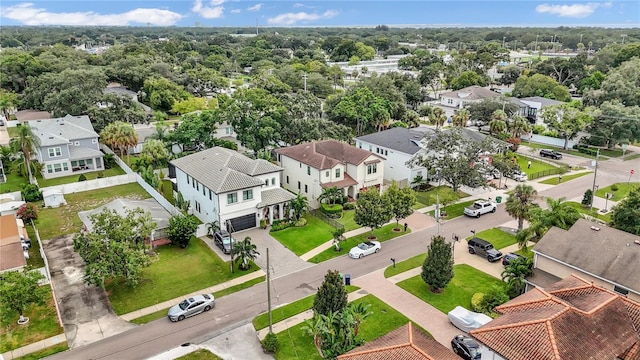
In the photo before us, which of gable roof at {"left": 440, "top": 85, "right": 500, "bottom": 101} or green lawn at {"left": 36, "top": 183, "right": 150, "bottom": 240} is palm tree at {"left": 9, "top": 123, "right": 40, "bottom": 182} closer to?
green lawn at {"left": 36, "top": 183, "right": 150, "bottom": 240}

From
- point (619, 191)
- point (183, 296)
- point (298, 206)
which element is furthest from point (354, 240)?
point (619, 191)

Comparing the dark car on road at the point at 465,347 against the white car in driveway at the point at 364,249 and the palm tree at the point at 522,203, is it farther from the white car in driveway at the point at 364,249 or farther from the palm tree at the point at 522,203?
the palm tree at the point at 522,203

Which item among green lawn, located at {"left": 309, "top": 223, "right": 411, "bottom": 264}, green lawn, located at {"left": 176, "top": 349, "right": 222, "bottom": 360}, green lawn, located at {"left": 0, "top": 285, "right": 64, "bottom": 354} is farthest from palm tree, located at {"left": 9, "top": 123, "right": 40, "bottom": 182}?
green lawn, located at {"left": 176, "top": 349, "right": 222, "bottom": 360}

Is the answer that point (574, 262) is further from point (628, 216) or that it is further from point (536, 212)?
point (628, 216)

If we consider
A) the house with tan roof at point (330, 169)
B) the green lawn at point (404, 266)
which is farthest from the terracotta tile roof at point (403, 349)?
the house with tan roof at point (330, 169)

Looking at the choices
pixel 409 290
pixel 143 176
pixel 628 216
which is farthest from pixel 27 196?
pixel 628 216

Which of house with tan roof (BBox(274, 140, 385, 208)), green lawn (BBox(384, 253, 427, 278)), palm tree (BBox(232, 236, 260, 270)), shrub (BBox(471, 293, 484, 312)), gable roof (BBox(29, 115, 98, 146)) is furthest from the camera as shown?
gable roof (BBox(29, 115, 98, 146))
